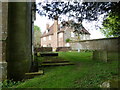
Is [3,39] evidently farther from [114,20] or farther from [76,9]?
[114,20]

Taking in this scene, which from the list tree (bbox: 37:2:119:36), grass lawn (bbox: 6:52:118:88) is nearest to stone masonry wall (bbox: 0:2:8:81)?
grass lawn (bbox: 6:52:118:88)

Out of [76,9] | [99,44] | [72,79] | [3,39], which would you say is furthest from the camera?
[99,44]

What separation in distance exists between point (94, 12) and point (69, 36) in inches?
926

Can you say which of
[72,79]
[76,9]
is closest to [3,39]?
[72,79]

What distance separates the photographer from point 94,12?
7742mm

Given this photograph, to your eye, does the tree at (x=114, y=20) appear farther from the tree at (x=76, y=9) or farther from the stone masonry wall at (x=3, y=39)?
the stone masonry wall at (x=3, y=39)

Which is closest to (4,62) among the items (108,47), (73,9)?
(73,9)

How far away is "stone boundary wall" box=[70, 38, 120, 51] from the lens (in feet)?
42.6

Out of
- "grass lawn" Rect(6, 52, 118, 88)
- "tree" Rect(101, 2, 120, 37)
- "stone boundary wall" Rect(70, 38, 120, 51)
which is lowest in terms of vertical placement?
"grass lawn" Rect(6, 52, 118, 88)

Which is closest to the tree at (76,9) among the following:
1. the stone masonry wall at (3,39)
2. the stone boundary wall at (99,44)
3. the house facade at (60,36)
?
the stone masonry wall at (3,39)

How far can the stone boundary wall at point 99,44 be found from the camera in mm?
12992

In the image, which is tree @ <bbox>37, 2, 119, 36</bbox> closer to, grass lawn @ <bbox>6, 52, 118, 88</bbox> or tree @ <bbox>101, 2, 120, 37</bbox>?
tree @ <bbox>101, 2, 120, 37</bbox>

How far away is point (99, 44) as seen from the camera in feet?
50.9

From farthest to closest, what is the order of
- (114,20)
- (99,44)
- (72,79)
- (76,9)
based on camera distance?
(99,44) → (114,20) → (76,9) → (72,79)
